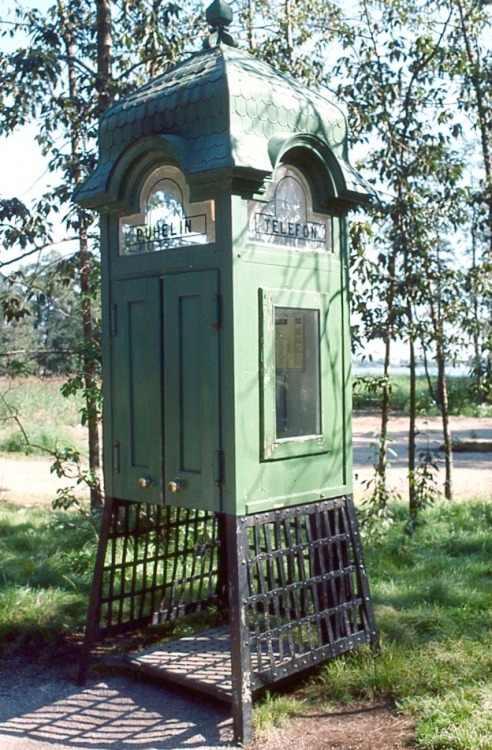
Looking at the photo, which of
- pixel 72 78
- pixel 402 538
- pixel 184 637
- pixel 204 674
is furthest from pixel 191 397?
pixel 72 78

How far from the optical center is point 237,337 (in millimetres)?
4148

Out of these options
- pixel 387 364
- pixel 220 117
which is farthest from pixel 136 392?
pixel 387 364

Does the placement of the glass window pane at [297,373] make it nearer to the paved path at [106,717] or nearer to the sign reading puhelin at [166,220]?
the sign reading puhelin at [166,220]

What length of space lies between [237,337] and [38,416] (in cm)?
1452

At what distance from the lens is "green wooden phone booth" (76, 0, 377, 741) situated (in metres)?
4.17

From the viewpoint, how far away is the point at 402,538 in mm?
7543

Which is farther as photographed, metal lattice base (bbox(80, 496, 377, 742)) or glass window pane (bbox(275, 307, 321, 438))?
glass window pane (bbox(275, 307, 321, 438))

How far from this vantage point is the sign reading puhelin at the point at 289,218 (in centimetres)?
433

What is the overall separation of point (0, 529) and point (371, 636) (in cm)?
469

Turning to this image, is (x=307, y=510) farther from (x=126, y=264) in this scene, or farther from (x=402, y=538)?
(x=402, y=538)

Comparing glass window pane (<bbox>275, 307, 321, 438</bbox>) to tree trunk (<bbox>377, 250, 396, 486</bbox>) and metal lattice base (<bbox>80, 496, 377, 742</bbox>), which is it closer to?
metal lattice base (<bbox>80, 496, 377, 742</bbox>)

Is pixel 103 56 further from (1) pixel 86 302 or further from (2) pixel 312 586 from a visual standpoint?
(2) pixel 312 586

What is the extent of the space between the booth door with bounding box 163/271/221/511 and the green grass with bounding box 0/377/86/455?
31.5ft

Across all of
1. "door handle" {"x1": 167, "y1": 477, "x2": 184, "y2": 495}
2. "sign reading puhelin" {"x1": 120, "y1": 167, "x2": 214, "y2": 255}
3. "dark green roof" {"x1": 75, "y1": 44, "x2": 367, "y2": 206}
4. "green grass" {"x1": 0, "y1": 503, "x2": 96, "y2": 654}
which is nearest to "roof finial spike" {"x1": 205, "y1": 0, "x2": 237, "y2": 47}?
"dark green roof" {"x1": 75, "y1": 44, "x2": 367, "y2": 206}
